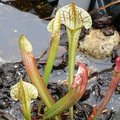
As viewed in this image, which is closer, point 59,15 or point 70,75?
point 59,15

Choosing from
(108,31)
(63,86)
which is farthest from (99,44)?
(63,86)

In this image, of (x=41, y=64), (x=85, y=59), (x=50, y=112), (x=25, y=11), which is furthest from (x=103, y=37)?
(x=50, y=112)

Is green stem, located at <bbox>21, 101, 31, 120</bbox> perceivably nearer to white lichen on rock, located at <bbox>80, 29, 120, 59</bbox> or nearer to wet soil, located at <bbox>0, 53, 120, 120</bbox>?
wet soil, located at <bbox>0, 53, 120, 120</bbox>

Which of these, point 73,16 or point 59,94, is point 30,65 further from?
point 59,94

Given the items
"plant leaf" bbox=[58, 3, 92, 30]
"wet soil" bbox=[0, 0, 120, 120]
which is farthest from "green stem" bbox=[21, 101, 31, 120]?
"plant leaf" bbox=[58, 3, 92, 30]

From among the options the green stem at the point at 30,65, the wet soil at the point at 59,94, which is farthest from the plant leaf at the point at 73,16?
the wet soil at the point at 59,94

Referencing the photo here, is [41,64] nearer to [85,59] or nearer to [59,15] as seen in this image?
[85,59]

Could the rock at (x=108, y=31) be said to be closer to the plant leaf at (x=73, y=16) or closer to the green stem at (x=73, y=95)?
the plant leaf at (x=73, y=16)

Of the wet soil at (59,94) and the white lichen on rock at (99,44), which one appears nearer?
the wet soil at (59,94)

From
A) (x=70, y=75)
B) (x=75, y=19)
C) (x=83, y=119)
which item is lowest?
(x=83, y=119)
